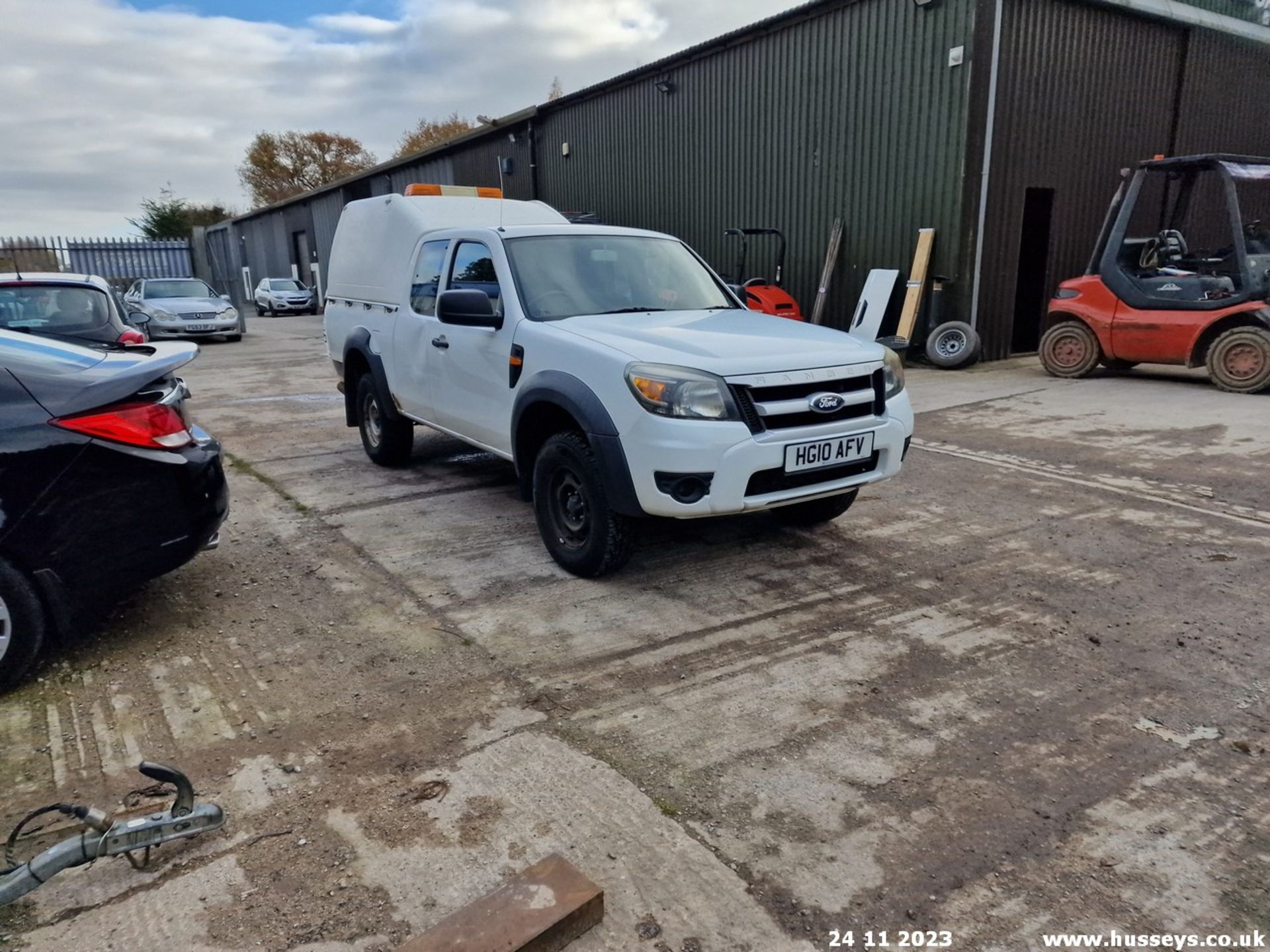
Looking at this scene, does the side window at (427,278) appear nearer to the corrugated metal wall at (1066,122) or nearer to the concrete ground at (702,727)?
the concrete ground at (702,727)

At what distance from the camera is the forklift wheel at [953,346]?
36.5 feet

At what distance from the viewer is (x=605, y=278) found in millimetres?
4957

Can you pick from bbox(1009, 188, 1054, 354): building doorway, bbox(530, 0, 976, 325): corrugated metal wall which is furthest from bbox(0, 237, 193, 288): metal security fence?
bbox(1009, 188, 1054, 354): building doorway

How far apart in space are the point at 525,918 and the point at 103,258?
36.2 metres

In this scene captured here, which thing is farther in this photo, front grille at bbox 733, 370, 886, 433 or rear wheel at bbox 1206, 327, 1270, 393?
rear wheel at bbox 1206, 327, 1270, 393

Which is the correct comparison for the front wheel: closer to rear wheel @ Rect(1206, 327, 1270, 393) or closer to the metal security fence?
rear wheel @ Rect(1206, 327, 1270, 393)

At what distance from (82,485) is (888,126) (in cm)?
1134

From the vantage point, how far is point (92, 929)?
6.83ft

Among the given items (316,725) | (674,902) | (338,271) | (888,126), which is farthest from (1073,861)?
(888,126)

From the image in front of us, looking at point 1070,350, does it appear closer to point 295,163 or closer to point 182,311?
point 182,311

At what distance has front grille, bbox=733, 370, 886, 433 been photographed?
376 cm

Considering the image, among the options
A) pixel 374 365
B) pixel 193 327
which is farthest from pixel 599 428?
pixel 193 327

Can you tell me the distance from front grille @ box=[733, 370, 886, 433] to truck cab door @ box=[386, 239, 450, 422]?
249 centimetres

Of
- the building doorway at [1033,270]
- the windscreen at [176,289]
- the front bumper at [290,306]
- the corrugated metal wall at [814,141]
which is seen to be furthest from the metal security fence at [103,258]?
the building doorway at [1033,270]
